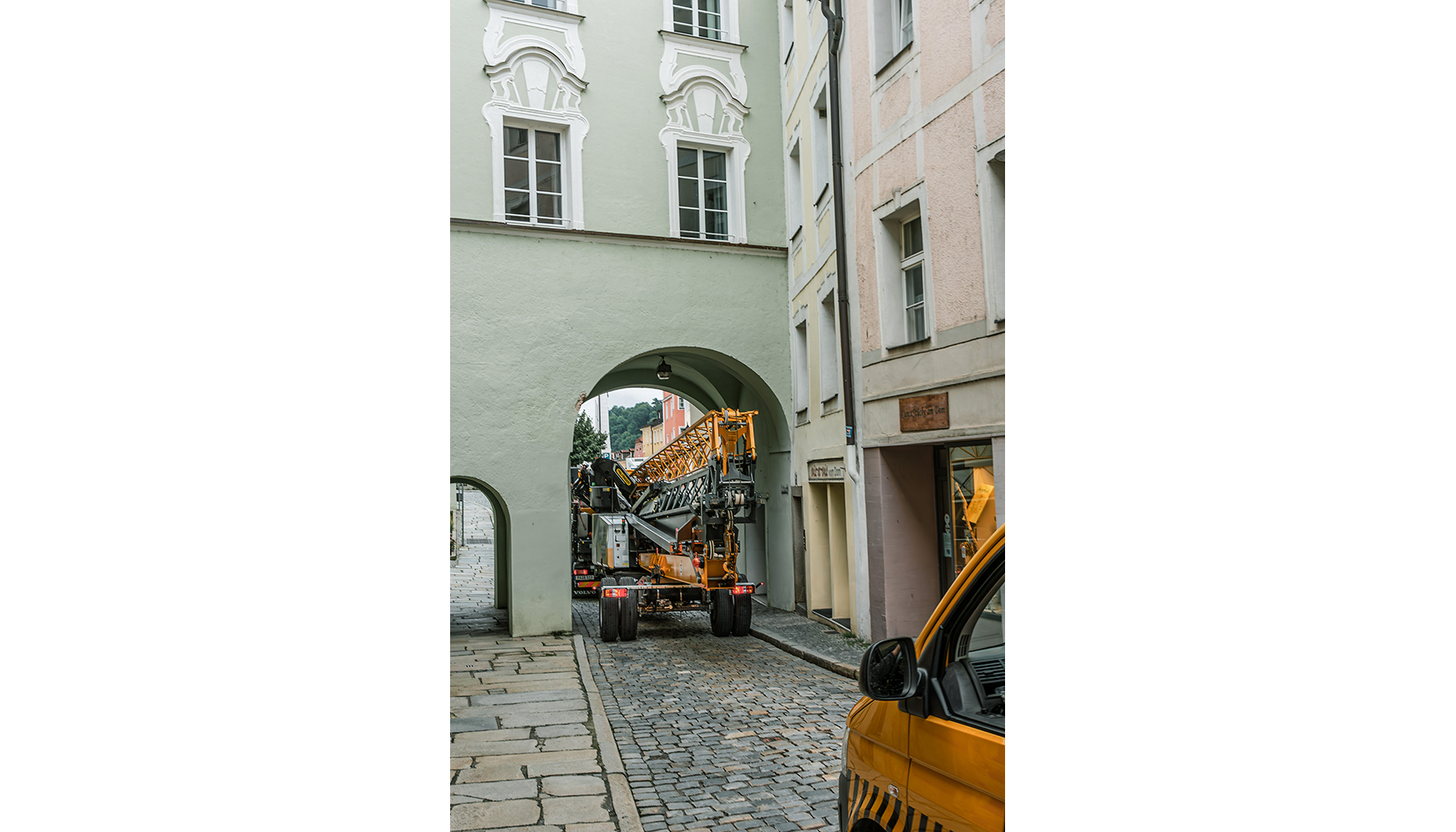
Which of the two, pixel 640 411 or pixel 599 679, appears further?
pixel 640 411

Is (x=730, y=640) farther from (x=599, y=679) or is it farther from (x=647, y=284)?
(x=647, y=284)

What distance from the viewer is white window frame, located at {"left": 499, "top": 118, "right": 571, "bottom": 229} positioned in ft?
36.5

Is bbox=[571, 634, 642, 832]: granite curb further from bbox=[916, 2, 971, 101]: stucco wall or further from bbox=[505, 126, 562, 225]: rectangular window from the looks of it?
bbox=[505, 126, 562, 225]: rectangular window

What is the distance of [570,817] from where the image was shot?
4309 millimetres

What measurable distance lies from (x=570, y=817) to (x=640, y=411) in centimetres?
5959

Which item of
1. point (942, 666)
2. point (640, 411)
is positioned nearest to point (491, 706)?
point (942, 666)

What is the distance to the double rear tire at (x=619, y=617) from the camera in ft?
36.3

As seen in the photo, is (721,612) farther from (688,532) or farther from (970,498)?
(970,498)

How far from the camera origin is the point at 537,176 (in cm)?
1123

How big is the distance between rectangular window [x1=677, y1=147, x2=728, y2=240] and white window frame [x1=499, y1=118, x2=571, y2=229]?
A: 4.37 feet

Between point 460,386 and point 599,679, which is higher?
point 460,386

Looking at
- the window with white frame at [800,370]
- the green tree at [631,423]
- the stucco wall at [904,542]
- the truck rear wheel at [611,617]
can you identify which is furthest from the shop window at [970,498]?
the green tree at [631,423]

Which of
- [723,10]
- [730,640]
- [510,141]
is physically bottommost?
[730,640]

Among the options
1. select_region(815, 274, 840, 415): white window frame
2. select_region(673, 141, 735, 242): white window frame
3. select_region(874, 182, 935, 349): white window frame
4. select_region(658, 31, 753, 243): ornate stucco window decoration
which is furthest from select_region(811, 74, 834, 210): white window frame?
select_region(874, 182, 935, 349): white window frame
